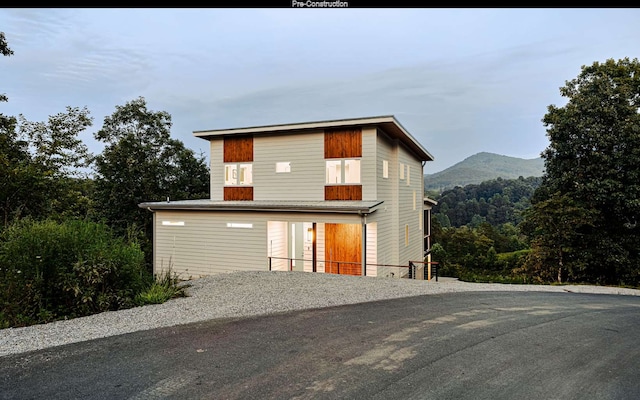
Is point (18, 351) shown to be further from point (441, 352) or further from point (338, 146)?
point (338, 146)

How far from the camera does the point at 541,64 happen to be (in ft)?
68.1

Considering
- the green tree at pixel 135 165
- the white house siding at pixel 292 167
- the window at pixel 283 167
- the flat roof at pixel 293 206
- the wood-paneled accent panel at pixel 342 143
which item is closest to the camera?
the flat roof at pixel 293 206

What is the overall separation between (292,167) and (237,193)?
3.10m

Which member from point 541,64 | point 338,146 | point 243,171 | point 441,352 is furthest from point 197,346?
point 541,64

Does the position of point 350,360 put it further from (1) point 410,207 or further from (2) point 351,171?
(1) point 410,207

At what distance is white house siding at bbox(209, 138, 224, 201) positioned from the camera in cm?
1658

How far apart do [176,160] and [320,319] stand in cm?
2155

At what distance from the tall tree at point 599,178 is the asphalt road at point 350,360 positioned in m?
10.5

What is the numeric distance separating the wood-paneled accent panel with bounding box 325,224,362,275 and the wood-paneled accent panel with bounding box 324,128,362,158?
299 cm

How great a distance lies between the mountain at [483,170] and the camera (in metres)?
144

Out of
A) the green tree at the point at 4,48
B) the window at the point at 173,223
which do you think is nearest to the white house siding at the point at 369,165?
the window at the point at 173,223

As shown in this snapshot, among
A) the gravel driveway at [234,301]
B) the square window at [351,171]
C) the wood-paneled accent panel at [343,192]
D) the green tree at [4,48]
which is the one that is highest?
the green tree at [4,48]

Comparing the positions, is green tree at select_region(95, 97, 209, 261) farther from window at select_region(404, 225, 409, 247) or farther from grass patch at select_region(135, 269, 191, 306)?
window at select_region(404, 225, 409, 247)

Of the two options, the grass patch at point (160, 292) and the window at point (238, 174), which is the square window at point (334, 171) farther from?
the grass patch at point (160, 292)
